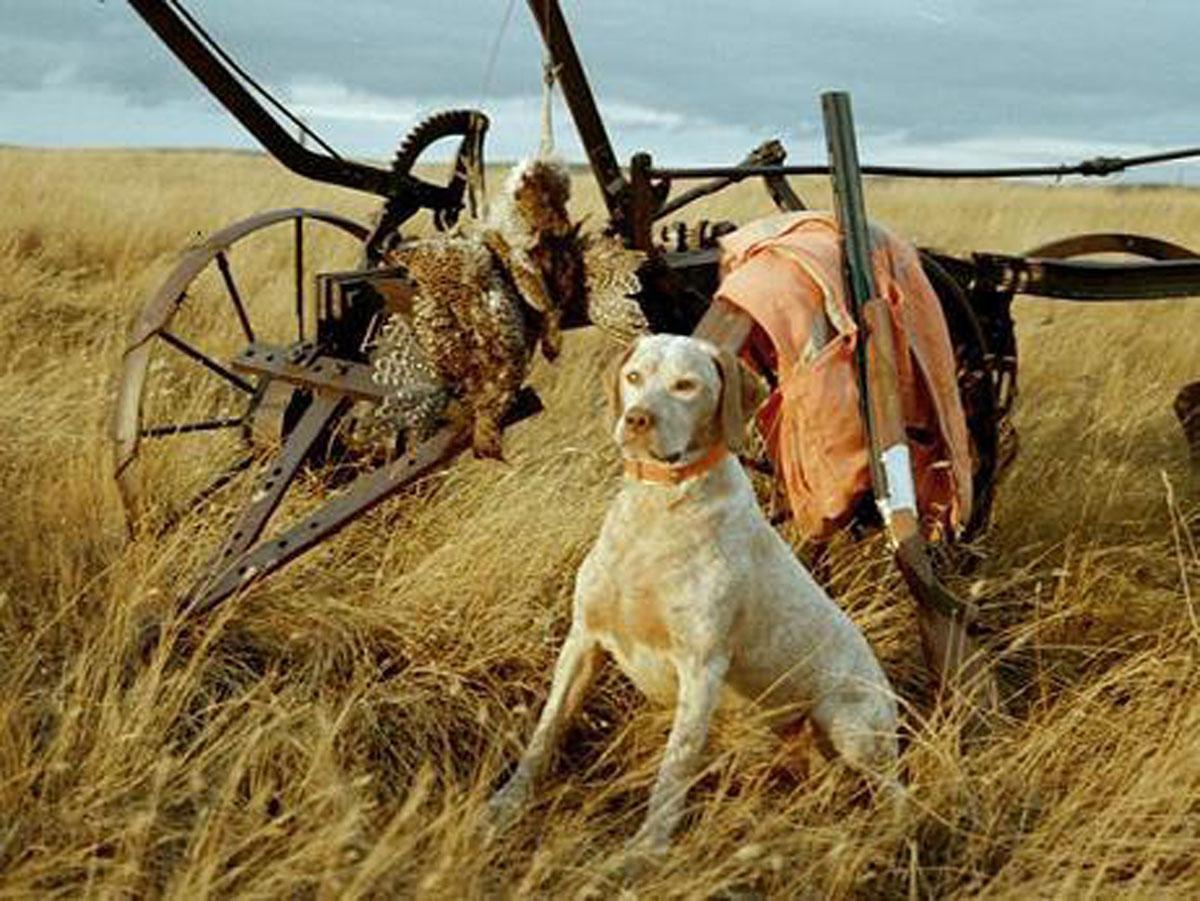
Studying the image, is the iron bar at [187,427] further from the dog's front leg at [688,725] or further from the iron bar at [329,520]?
the dog's front leg at [688,725]

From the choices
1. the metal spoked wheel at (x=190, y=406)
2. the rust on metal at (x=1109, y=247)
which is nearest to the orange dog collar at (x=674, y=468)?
the metal spoked wheel at (x=190, y=406)

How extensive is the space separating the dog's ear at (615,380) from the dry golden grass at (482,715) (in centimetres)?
70

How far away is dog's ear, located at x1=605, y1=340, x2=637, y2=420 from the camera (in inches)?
112

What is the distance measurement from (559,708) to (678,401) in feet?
2.27

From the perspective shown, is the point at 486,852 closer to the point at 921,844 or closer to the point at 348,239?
the point at 921,844

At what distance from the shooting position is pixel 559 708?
298 centimetres

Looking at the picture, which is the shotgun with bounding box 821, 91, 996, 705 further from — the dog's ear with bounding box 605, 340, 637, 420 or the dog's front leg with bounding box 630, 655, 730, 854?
the dog's ear with bounding box 605, 340, 637, 420

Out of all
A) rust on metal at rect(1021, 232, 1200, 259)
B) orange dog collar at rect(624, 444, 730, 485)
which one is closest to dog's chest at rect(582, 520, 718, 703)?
orange dog collar at rect(624, 444, 730, 485)

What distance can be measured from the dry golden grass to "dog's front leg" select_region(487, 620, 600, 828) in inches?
2.7

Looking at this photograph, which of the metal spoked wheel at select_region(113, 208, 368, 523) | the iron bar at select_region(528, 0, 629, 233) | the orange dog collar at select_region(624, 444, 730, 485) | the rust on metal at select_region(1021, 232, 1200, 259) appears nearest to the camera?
the orange dog collar at select_region(624, 444, 730, 485)

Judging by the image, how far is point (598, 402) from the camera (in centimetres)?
619

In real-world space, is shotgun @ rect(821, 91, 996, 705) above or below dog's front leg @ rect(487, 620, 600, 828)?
above

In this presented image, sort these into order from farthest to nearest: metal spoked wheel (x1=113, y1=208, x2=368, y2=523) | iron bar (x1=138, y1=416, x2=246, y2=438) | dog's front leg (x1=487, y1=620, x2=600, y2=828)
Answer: iron bar (x1=138, y1=416, x2=246, y2=438) → metal spoked wheel (x1=113, y1=208, x2=368, y2=523) → dog's front leg (x1=487, y1=620, x2=600, y2=828)

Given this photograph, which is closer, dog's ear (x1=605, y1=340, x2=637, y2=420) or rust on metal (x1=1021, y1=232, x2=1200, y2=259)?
dog's ear (x1=605, y1=340, x2=637, y2=420)
